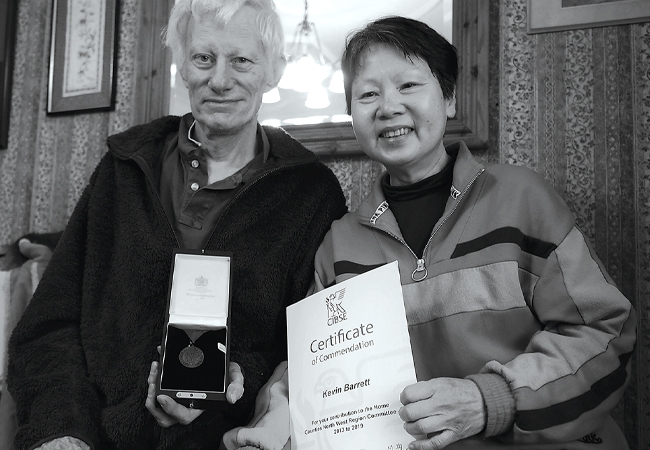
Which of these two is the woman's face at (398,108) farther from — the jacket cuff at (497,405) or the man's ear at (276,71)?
the jacket cuff at (497,405)

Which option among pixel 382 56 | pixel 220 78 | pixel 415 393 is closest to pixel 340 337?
pixel 415 393

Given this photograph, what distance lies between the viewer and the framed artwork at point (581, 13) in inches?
66.5

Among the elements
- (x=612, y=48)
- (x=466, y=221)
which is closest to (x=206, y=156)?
(x=466, y=221)

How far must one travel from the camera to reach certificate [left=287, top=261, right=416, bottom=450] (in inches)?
39.6

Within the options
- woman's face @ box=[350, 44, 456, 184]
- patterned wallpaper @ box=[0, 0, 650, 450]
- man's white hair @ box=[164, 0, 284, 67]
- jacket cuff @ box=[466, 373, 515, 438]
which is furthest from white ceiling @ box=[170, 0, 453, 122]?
jacket cuff @ box=[466, 373, 515, 438]

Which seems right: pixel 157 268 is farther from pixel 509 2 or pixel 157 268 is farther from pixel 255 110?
pixel 509 2

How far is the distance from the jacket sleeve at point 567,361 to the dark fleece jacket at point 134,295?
0.54m

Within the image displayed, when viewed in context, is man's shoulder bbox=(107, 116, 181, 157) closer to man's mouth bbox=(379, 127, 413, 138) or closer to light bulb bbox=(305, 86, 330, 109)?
light bulb bbox=(305, 86, 330, 109)

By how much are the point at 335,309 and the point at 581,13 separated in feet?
3.62

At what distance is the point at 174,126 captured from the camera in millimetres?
1709

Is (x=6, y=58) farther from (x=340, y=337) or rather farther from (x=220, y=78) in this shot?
(x=340, y=337)

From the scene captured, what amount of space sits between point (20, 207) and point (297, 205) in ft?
3.35

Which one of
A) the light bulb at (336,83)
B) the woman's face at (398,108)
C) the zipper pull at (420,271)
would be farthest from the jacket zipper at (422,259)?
the light bulb at (336,83)

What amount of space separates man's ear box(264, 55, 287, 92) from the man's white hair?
0.02 meters
